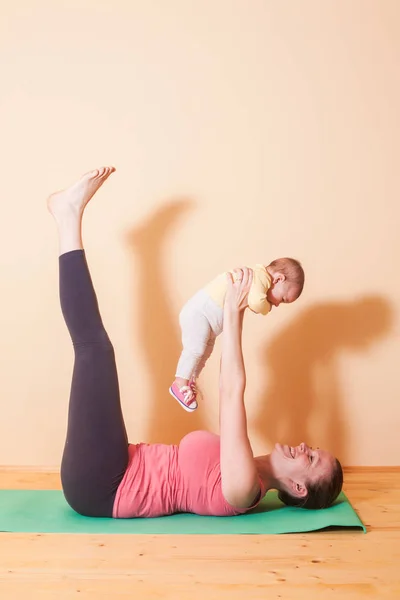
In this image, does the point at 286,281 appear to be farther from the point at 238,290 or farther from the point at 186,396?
the point at 186,396

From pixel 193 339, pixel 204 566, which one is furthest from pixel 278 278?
pixel 204 566

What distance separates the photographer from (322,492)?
2535 millimetres

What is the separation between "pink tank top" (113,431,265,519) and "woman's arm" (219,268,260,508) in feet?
0.33

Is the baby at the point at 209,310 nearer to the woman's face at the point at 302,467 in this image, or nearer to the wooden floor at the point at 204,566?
the woman's face at the point at 302,467

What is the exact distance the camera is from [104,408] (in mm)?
2514

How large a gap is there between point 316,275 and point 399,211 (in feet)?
1.73

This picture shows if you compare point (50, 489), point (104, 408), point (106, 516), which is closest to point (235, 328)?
point (104, 408)

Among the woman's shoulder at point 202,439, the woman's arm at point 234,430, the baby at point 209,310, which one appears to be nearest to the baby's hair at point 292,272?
the baby at point 209,310

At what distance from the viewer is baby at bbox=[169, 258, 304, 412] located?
8.92 ft

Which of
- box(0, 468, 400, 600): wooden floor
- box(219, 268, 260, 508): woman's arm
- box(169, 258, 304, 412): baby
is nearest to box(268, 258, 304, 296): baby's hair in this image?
box(169, 258, 304, 412): baby

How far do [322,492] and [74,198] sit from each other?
5.07 ft

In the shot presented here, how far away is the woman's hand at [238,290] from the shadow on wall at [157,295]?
717mm

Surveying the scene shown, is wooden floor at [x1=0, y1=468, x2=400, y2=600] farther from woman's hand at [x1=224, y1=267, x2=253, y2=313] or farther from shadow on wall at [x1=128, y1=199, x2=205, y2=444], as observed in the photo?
shadow on wall at [x1=128, y1=199, x2=205, y2=444]

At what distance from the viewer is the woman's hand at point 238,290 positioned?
2.56 m
